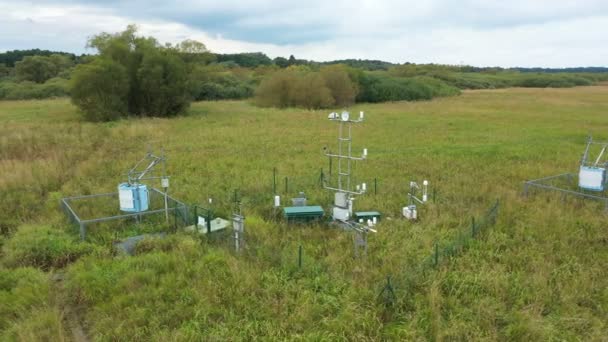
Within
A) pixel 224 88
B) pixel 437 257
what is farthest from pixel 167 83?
pixel 437 257

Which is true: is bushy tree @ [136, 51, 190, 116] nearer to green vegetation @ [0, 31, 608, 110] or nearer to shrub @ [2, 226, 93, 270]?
green vegetation @ [0, 31, 608, 110]

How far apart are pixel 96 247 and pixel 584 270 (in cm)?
689

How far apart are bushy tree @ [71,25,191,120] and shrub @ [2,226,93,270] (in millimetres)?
17250

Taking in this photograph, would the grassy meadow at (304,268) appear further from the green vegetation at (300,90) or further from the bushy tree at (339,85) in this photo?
the bushy tree at (339,85)

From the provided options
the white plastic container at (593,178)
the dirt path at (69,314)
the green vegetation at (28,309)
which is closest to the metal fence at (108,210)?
the green vegetation at (28,309)

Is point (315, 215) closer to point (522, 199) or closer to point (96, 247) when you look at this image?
point (96, 247)

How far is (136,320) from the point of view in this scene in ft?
14.4

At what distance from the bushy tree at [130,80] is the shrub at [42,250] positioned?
1725 centimetres

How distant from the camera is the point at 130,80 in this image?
23.4m

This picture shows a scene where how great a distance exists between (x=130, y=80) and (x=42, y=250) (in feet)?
64.1

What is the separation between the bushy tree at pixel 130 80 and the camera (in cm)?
2148

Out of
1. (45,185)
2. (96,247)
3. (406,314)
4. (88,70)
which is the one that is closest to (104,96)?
(88,70)

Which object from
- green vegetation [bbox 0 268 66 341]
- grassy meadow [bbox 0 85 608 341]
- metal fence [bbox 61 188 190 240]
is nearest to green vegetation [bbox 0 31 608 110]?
grassy meadow [bbox 0 85 608 341]

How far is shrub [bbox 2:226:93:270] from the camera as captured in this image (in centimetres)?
577
